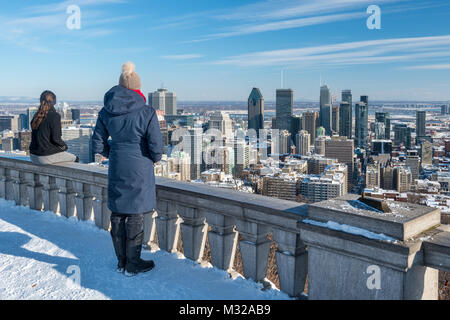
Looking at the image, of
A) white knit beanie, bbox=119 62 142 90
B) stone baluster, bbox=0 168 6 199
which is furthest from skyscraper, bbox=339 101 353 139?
white knit beanie, bbox=119 62 142 90

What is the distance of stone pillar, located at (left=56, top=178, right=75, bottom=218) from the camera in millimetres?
5648

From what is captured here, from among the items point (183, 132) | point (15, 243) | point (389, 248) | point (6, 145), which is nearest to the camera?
point (389, 248)

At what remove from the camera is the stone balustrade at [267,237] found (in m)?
2.60

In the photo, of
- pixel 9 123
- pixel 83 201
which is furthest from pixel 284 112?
pixel 83 201

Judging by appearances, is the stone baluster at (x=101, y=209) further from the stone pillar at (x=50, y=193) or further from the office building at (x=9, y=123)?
the office building at (x=9, y=123)

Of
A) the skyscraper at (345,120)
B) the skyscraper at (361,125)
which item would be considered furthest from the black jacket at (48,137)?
the skyscraper at (345,120)

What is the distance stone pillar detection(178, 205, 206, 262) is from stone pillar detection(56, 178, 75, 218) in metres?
2.22

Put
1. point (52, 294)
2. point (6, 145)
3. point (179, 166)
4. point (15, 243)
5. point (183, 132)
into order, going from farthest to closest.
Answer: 1. point (183, 132)
2. point (179, 166)
3. point (6, 145)
4. point (15, 243)
5. point (52, 294)

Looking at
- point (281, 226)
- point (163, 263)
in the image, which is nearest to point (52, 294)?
point (163, 263)

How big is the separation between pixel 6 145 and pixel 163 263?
79434 mm

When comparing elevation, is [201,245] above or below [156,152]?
below

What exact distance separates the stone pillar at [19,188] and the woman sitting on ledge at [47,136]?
2.88 feet
